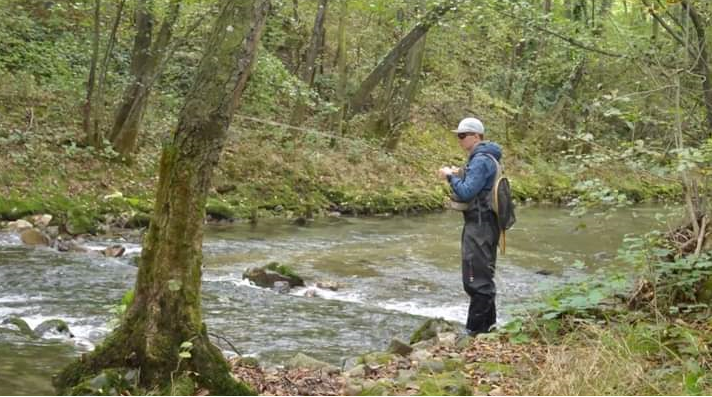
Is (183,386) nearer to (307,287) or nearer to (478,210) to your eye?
(478,210)

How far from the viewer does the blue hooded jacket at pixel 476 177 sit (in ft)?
20.9

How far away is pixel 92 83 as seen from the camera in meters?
15.5

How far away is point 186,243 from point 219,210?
11.2 meters

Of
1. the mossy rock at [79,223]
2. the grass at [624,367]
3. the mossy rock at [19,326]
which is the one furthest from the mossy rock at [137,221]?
the grass at [624,367]

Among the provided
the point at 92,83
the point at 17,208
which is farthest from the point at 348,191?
the point at 17,208

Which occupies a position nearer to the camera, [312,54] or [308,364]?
[308,364]

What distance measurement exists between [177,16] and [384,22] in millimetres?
10830

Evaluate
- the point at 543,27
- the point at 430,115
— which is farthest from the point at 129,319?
the point at 430,115

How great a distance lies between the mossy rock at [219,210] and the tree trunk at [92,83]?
265 centimetres

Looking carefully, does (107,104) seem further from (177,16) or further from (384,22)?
(384,22)

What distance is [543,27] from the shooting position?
9.27m

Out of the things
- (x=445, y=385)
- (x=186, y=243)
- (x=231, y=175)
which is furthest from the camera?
(x=231, y=175)

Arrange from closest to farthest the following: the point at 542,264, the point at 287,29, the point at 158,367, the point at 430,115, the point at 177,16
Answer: the point at 158,367 → the point at 542,264 → the point at 177,16 → the point at 287,29 → the point at 430,115

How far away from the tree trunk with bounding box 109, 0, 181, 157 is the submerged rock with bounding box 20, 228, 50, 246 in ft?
14.6
